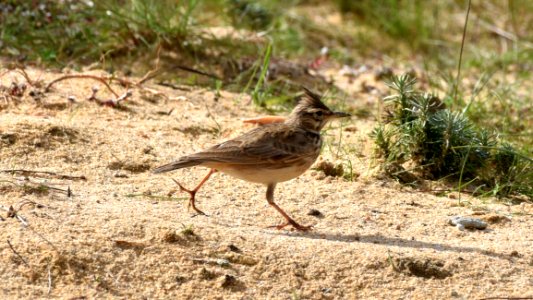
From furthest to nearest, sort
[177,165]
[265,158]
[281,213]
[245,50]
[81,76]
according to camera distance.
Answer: [245,50], [81,76], [265,158], [281,213], [177,165]

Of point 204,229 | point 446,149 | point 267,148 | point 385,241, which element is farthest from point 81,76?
point 385,241

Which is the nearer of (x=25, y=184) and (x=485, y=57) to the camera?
(x=25, y=184)

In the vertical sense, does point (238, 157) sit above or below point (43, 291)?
above

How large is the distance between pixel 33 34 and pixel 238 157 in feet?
11.2

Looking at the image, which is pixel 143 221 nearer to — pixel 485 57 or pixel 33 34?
pixel 33 34

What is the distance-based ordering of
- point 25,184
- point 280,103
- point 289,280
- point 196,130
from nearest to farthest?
point 289,280 < point 25,184 < point 196,130 < point 280,103

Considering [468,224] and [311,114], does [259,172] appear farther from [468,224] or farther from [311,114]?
[468,224]

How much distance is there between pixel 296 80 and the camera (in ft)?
26.7

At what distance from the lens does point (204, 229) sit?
4672mm

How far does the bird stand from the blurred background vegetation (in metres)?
1.53

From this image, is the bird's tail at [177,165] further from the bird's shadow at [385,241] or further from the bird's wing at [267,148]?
the bird's shadow at [385,241]

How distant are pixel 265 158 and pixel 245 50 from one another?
9.96ft

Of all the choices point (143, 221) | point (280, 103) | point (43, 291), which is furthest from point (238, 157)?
point (280, 103)

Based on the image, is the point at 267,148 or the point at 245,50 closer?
the point at 267,148
